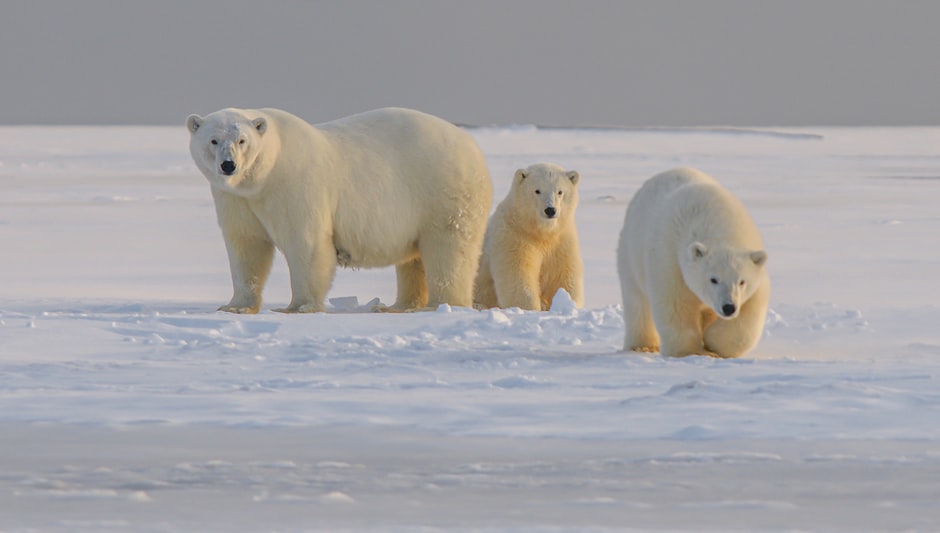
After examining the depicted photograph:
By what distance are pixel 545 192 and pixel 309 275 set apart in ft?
4.02

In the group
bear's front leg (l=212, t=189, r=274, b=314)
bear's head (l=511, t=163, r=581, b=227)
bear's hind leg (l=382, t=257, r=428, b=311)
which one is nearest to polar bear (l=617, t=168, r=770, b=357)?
bear's head (l=511, t=163, r=581, b=227)

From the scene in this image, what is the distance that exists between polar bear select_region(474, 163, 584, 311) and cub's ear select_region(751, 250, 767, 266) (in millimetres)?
2095

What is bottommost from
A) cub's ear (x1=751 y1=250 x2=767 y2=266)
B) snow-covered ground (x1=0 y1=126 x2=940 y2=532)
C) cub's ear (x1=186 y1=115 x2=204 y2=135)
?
snow-covered ground (x1=0 y1=126 x2=940 y2=532)

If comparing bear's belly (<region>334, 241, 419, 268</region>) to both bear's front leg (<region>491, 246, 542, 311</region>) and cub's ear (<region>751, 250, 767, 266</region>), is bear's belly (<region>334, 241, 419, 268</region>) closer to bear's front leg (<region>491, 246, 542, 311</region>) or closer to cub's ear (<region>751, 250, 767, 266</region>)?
bear's front leg (<region>491, 246, 542, 311</region>)

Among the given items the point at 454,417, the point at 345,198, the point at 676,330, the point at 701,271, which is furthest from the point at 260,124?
the point at 454,417

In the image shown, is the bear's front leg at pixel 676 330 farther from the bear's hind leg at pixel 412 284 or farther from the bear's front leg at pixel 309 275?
the bear's hind leg at pixel 412 284

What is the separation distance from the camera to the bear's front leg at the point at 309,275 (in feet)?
23.1

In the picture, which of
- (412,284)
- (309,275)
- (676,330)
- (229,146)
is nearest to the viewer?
(676,330)

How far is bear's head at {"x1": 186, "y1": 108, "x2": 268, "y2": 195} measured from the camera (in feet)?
21.9

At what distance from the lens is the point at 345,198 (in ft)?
23.7

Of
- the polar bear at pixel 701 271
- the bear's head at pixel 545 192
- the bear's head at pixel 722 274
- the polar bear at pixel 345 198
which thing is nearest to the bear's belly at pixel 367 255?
the polar bear at pixel 345 198

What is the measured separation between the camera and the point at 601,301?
8.14m

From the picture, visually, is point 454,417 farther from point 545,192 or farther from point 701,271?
point 545,192

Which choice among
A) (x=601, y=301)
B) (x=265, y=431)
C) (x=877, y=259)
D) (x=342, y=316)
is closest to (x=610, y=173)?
(x=877, y=259)
